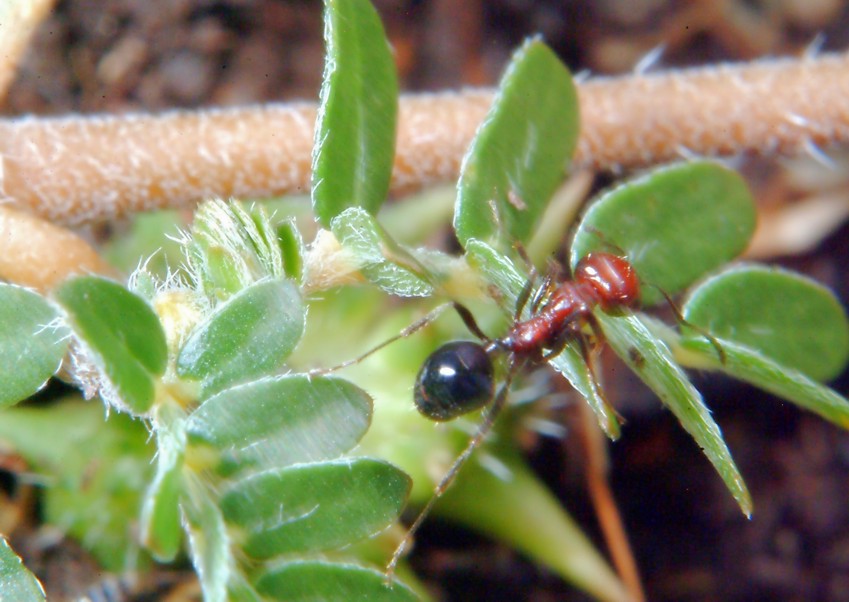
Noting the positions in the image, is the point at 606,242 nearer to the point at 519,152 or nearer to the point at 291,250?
the point at 519,152

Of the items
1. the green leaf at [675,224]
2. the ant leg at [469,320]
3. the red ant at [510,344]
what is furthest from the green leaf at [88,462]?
the green leaf at [675,224]

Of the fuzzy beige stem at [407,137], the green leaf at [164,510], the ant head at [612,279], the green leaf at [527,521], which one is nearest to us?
the green leaf at [164,510]

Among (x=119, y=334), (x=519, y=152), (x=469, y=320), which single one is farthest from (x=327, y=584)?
(x=519, y=152)

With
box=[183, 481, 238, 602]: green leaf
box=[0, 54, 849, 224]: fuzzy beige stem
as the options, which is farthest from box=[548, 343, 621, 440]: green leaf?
box=[0, 54, 849, 224]: fuzzy beige stem

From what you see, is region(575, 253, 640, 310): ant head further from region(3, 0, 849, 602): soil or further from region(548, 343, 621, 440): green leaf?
region(3, 0, 849, 602): soil

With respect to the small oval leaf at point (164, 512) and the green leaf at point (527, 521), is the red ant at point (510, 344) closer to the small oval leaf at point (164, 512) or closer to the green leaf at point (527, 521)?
the green leaf at point (527, 521)

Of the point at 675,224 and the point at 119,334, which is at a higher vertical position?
the point at 119,334
